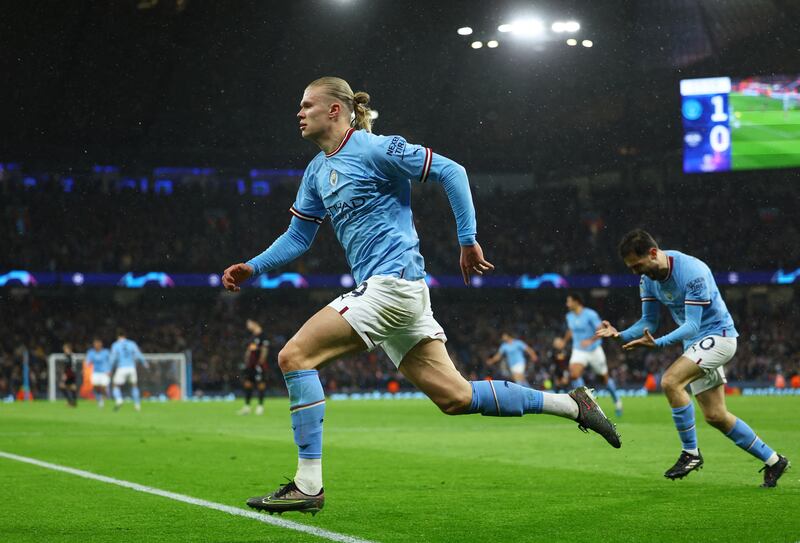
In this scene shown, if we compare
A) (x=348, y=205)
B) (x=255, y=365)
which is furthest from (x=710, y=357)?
(x=255, y=365)

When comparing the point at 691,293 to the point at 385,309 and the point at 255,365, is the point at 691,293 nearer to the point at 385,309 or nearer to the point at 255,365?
the point at 385,309

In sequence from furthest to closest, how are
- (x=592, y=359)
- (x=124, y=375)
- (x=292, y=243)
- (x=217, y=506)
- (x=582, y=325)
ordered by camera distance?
(x=124, y=375) → (x=582, y=325) → (x=592, y=359) → (x=217, y=506) → (x=292, y=243)

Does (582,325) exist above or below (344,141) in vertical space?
below

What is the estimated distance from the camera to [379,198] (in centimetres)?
577

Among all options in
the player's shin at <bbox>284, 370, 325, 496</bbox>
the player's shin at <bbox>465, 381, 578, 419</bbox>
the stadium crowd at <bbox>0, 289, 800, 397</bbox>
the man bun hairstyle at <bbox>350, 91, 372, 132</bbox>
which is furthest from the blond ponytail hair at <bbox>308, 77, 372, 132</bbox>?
the stadium crowd at <bbox>0, 289, 800, 397</bbox>

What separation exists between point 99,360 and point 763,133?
20.4 m

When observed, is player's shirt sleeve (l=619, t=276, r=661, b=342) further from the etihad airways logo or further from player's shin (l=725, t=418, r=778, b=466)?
the etihad airways logo

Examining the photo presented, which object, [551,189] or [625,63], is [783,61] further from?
[551,189]

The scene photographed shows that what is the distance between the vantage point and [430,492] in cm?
791

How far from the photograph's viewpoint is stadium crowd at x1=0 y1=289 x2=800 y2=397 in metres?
40.1

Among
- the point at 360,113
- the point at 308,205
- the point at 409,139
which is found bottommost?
the point at 308,205

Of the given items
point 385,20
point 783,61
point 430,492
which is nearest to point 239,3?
point 385,20

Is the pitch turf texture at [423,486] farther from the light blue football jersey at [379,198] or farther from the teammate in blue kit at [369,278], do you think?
the light blue football jersey at [379,198]

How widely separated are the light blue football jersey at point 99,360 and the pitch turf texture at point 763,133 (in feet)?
62.5
